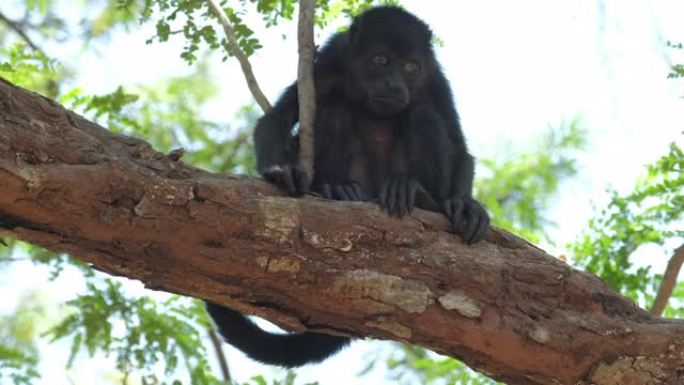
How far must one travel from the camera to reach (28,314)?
1098 cm

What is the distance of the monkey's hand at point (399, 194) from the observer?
167 inches

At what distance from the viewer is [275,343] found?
525cm

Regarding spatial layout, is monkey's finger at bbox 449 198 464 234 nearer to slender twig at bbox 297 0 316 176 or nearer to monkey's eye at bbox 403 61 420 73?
slender twig at bbox 297 0 316 176

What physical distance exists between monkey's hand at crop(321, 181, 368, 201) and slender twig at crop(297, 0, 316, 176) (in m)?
0.15

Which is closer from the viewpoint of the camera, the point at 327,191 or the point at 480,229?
the point at 480,229

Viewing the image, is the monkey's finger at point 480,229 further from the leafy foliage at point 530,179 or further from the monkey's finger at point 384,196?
the leafy foliage at point 530,179

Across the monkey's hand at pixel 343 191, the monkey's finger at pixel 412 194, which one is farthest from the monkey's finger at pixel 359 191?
the monkey's finger at pixel 412 194

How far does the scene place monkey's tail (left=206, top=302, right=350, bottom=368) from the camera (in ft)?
16.7

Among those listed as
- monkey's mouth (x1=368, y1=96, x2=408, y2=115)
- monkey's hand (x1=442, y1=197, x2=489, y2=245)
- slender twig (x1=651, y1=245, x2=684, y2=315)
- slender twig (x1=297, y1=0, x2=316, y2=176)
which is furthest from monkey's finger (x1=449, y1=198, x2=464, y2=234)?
slender twig (x1=651, y1=245, x2=684, y2=315)

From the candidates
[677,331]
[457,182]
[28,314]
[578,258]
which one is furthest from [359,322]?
[28,314]

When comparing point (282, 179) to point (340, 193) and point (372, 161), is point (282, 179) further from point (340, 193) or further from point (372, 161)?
point (372, 161)

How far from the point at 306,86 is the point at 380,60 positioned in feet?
4.12

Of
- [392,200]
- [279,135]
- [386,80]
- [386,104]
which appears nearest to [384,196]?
[392,200]

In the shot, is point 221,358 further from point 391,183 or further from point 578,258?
point 391,183
